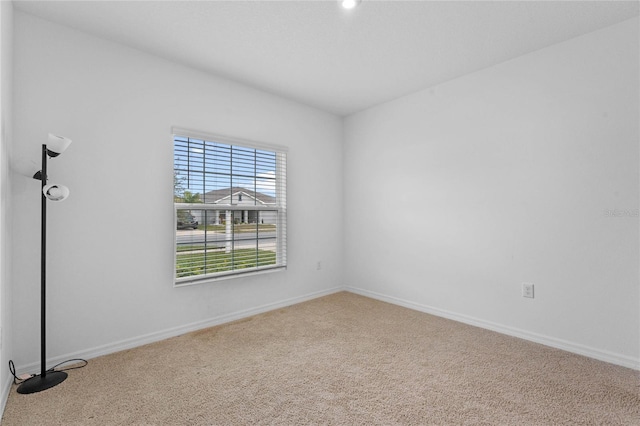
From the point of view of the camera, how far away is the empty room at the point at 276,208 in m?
1.99

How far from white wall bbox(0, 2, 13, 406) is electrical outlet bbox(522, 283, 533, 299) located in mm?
3781

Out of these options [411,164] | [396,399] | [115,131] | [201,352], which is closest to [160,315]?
[201,352]

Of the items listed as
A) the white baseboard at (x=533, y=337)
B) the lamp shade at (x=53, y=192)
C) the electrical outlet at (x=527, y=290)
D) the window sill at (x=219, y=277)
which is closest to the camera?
the lamp shade at (x=53, y=192)

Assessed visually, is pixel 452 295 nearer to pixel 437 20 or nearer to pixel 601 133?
pixel 601 133

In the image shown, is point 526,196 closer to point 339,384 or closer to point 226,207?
point 339,384

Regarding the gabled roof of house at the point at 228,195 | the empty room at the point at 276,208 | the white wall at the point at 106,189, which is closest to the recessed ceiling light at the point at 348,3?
the empty room at the point at 276,208

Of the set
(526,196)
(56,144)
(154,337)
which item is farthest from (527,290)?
(56,144)

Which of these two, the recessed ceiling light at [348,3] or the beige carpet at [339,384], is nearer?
the beige carpet at [339,384]

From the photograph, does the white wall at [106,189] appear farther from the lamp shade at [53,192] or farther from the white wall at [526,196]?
the white wall at [526,196]

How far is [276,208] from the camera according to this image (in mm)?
3723

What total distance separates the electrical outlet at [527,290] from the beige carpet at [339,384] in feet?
1.33

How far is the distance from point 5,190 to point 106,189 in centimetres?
63

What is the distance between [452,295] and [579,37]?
2513 millimetres

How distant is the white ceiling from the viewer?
7.11ft
